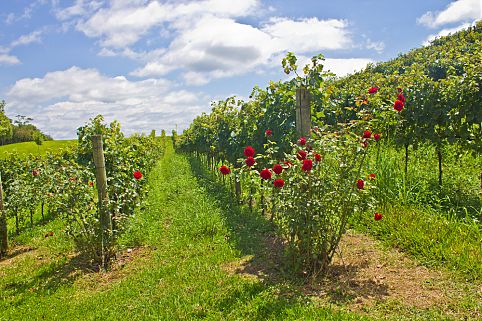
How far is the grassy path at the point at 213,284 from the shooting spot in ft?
10.7

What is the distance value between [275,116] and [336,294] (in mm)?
3621

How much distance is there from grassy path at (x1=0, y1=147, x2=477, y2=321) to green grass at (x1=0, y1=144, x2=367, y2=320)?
0.01m

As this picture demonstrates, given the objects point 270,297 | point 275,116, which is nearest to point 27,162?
point 275,116

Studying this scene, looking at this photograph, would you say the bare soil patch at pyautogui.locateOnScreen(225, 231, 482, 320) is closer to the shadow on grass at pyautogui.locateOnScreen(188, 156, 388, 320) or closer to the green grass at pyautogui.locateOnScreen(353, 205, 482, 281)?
the shadow on grass at pyautogui.locateOnScreen(188, 156, 388, 320)

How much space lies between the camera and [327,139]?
3.84m

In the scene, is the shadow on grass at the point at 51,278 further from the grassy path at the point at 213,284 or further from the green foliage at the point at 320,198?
the green foliage at the point at 320,198

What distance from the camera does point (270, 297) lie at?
353cm

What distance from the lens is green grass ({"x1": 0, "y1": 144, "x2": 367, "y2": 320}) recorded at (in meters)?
3.45

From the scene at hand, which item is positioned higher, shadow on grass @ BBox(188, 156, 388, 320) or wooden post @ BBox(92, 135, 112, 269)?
wooden post @ BBox(92, 135, 112, 269)

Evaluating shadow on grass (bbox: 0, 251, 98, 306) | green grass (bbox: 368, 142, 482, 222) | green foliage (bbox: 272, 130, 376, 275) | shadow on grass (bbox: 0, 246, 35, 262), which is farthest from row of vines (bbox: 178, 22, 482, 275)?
shadow on grass (bbox: 0, 246, 35, 262)

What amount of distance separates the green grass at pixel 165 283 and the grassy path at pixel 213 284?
0.04ft

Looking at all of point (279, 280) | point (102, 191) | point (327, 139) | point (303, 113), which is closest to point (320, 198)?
point (327, 139)

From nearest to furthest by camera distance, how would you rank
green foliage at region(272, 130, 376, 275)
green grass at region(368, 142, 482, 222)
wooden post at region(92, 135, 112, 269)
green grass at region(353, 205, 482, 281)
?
green foliage at region(272, 130, 376, 275) → green grass at region(353, 205, 482, 281) → wooden post at region(92, 135, 112, 269) → green grass at region(368, 142, 482, 222)

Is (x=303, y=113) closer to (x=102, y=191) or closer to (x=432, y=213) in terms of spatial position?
(x=432, y=213)
